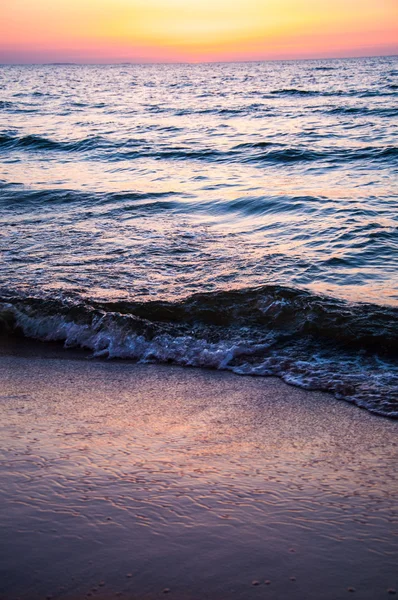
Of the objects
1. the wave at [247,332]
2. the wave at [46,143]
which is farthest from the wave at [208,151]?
the wave at [247,332]

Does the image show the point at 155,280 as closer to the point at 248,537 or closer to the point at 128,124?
the point at 248,537

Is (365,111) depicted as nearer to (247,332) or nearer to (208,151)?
(208,151)

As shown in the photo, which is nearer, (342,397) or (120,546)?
(120,546)

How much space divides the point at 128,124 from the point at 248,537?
20.6 m

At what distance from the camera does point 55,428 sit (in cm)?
352

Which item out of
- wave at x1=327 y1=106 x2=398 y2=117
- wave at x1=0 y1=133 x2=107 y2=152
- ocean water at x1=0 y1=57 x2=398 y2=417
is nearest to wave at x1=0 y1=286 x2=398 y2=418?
ocean water at x1=0 y1=57 x2=398 y2=417

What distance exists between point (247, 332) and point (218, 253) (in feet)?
7.38

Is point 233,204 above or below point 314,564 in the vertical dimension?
above

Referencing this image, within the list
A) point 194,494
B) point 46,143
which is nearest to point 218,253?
point 194,494

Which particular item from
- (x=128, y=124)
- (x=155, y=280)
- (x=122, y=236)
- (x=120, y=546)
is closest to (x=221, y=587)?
(x=120, y=546)

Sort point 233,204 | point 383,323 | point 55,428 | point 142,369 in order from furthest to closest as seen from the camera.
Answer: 1. point 233,204
2. point 383,323
3. point 142,369
4. point 55,428

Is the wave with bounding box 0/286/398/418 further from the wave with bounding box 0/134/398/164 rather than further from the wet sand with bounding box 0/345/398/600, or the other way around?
the wave with bounding box 0/134/398/164

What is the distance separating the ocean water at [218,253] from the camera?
4.95m

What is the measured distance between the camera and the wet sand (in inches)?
88.9
